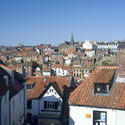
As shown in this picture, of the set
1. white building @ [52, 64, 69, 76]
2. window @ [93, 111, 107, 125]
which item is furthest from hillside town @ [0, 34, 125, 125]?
white building @ [52, 64, 69, 76]

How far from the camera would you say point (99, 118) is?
15.1m

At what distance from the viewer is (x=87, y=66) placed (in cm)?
10919

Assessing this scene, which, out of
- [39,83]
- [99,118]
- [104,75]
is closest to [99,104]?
[99,118]

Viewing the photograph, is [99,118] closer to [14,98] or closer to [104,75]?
[104,75]

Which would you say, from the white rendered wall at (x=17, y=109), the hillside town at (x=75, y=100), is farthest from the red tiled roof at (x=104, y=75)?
the white rendered wall at (x=17, y=109)

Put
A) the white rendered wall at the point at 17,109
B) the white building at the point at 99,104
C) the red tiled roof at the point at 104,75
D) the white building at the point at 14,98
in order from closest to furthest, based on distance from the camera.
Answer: the white building at the point at 99,104 → the red tiled roof at the point at 104,75 → the white building at the point at 14,98 → the white rendered wall at the point at 17,109

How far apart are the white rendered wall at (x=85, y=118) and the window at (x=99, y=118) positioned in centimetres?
20

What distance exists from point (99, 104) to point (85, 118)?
127 centimetres

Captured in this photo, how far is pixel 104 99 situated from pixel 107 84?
3.13ft

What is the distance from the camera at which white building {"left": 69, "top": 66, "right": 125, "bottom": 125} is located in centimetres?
1456

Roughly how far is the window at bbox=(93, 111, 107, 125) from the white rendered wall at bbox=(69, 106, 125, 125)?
20cm

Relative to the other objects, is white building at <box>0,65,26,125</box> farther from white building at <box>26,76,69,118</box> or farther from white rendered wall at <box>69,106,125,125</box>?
white rendered wall at <box>69,106,125,125</box>

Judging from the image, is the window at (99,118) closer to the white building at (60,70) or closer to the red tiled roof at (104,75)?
the red tiled roof at (104,75)

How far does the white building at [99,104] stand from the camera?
47.8 feet
